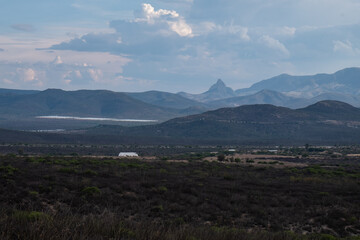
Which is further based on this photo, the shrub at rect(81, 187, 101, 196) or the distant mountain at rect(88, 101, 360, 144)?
the distant mountain at rect(88, 101, 360, 144)

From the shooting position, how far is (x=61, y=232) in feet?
28.2

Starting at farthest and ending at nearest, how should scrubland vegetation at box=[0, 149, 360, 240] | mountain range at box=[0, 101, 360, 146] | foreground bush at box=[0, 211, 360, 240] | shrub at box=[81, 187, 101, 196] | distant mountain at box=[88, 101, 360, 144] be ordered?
1. distant mountain at box=[88, 101, 360, 144]
2. mountain range at box=[0, 101, 360, 146]
3. shrub at box=[81, 187, 101, 196]
4. scrubland vegetation at box=[0, 149, 360, 240]
5. foreground bush at box=[0, 211, 360, 240]

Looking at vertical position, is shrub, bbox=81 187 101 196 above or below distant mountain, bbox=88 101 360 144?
below

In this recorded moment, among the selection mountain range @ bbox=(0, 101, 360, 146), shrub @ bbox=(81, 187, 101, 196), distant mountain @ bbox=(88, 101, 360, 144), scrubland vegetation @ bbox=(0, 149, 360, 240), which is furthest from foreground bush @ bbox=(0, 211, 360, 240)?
distant mountain @ bbox=(88, 101, 360, 144)

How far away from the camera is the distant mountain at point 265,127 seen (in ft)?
481

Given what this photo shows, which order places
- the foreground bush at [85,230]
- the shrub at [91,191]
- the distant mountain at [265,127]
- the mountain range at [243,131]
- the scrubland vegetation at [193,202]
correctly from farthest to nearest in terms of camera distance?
the distant mountain at [265,127]
the mountain range at [243,131]
the shrub at [91,191]
the scrubland vegetation at [193,202]
the foreground bush at [85,230]

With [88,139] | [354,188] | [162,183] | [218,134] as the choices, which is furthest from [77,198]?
[218,134]

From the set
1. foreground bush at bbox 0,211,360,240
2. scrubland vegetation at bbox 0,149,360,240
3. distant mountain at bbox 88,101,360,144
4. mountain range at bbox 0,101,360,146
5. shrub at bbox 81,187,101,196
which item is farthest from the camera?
distant mountain at bbox 88,101,360,144

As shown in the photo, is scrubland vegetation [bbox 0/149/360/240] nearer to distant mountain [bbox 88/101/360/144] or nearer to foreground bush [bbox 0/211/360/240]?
foreground bush [bbox 0/211/360/240]

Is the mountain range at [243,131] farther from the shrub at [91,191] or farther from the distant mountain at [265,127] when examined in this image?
the shrub at [91,191]

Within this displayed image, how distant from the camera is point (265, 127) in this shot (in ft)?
541

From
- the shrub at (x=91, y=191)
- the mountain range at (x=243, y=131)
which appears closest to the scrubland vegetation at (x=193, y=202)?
the shrub at (x=91, y=191)

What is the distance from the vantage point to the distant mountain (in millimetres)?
Result: 146625

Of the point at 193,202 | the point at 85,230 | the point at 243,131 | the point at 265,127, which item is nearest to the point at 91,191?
the point at 193,202
